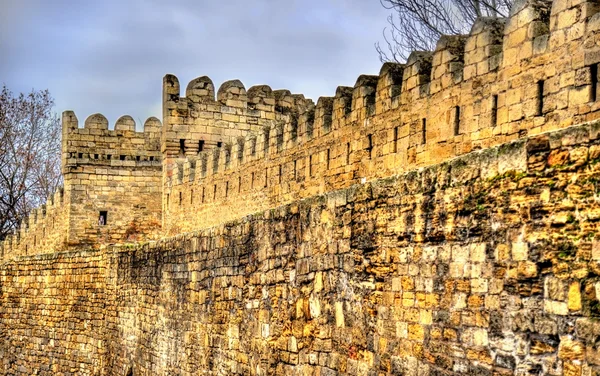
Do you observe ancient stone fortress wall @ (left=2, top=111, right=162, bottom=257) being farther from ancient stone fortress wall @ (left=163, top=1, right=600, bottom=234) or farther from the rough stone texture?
ancient stone fortress wall @ (left=163, top=1, right=600, bottom=234)

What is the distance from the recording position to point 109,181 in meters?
19.5

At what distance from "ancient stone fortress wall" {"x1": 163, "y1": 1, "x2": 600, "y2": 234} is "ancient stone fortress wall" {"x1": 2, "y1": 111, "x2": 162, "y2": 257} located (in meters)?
3.58

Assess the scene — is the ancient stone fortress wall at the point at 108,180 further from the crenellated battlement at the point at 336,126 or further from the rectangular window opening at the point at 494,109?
the rectangular window opening at the point at 494,109

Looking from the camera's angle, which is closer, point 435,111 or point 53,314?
point 435,111

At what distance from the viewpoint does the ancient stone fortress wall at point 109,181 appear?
19188 mm

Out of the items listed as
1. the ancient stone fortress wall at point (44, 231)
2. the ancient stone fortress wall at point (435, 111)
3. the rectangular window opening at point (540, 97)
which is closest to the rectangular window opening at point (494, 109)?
the ancient stone fortress wall at point (435, 111)

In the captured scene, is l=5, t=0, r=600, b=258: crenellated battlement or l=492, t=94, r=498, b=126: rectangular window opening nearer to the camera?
l=5, t=0, r=600, b=258: crenellated battlement

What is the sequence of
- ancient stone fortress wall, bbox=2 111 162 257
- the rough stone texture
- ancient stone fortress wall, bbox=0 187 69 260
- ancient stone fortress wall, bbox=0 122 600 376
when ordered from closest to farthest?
ancient stone fortress wall, bbox=0 122 600 376
the rough stone texture
ancient stone fortress wall, bbox=2 111 162 257
ancient stone fortress wall, bbox=0 187 69 260

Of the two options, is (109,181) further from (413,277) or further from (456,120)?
(413,277)

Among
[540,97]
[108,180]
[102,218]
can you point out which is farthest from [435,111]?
[102,218]

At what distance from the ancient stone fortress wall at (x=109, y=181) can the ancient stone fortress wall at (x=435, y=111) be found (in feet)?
11.8

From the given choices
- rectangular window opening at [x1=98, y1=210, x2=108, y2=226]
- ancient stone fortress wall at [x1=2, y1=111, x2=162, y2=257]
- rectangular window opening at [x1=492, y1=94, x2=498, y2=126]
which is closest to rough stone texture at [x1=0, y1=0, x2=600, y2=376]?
rectangular window opening at [x1=492, y1=94, x2=498, y2=126]

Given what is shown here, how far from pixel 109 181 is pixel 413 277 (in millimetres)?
14794

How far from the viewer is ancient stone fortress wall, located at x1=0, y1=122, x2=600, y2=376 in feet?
13.8
